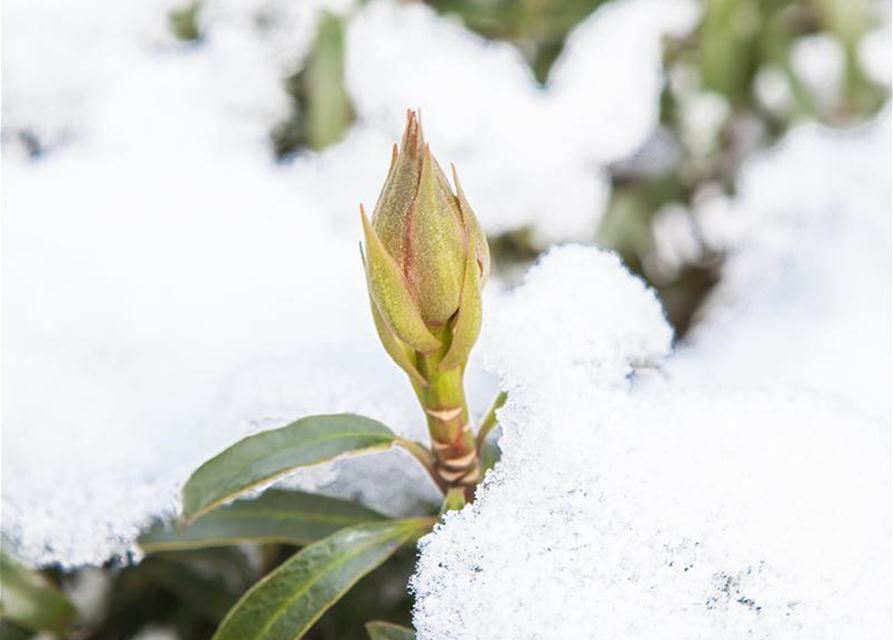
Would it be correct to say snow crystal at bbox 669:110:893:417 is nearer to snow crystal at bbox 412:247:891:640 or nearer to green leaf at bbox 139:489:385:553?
snow crystal at bbox 412:247:891:640

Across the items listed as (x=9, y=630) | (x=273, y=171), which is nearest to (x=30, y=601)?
(x=9, y=630)

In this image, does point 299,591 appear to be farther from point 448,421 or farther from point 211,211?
Result: point 211,211

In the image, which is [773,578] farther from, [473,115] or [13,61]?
[13,61]

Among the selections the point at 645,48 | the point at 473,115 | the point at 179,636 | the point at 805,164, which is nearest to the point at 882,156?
the point at 805,164

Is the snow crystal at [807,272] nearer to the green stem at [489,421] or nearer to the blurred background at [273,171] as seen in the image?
the blurred background at [273,171]

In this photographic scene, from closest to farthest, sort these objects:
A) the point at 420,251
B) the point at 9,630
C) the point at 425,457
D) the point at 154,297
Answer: the point at 420,251 < the point at 425,457 < the point at 9,630 < the point at 154,297

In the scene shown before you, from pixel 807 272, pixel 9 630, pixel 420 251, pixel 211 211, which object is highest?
pixel 420 251

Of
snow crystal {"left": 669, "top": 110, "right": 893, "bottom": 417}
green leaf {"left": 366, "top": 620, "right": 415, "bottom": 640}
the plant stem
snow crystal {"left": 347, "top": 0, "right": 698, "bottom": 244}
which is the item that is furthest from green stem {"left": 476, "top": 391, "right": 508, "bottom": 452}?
snow crystal {"left": 347, "top": 0, "right": 698, "bottom": 244}
